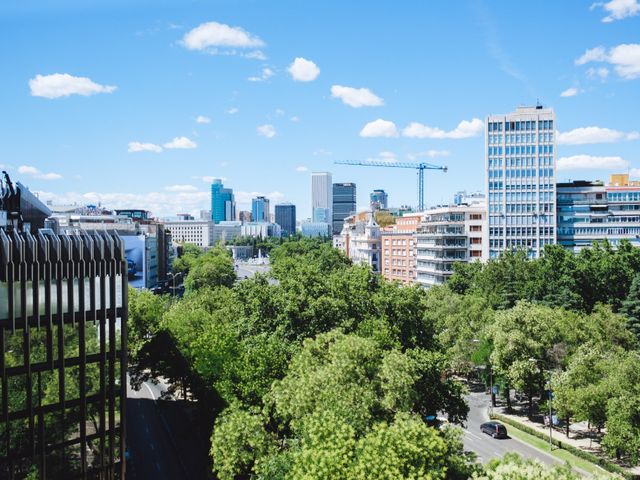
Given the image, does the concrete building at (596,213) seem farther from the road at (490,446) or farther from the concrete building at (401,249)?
the road at (490,446)

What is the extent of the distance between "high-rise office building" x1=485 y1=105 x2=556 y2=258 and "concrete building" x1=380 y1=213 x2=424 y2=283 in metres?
17.6

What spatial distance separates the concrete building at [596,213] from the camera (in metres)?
115

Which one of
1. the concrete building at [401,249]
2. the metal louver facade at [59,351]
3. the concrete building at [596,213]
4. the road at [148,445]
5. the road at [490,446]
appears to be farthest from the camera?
the concrete building at [401,249]

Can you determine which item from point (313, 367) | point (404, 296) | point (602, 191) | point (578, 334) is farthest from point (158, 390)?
point (602, 191)

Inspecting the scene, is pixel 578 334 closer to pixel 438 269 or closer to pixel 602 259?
pixel 602 259

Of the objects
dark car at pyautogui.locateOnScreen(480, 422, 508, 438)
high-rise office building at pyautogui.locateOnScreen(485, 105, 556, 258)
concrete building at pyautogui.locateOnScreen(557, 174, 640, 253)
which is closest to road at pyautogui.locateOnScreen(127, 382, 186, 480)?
dark car at pyautogui.locateOnScreen(480, 422, 508, 438)

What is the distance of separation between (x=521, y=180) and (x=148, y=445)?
91929 millimetres

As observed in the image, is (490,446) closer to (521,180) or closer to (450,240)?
(450,240)

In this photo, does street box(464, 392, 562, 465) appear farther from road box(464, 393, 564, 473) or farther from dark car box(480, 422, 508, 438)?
dark car box(480, 422, 508, 438)

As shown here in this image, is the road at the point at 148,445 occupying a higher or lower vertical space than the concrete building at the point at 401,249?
lower

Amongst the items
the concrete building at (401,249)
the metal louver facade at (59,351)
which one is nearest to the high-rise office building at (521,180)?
the concrete building at (401,249)

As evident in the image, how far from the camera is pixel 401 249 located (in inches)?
5354

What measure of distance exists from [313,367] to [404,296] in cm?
1915

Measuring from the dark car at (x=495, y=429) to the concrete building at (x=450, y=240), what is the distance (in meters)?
62.2
